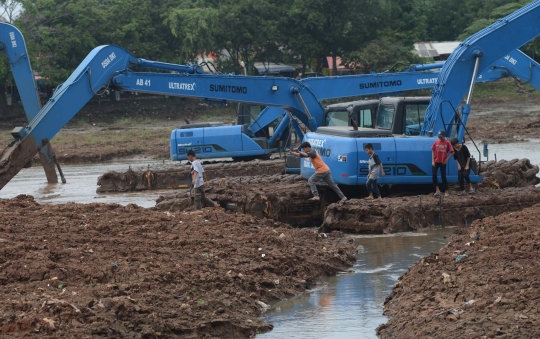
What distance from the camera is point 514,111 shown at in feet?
150

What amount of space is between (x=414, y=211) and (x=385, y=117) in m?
3.93

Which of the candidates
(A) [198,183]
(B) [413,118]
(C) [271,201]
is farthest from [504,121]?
(A) [198,183]

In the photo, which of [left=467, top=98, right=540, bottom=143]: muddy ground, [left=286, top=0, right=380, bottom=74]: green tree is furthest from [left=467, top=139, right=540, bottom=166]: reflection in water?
[left=286, top=0, right=380, bottom=74]: green tree

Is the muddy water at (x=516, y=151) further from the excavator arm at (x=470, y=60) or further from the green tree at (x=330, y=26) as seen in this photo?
the green tree at (x=330, y=26)

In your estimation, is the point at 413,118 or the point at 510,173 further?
the point at 510,173

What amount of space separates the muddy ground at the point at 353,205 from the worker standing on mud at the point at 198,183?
414mm

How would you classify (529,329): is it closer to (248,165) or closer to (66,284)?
(66,284)

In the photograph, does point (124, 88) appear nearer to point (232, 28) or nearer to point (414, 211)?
point (414, 211)

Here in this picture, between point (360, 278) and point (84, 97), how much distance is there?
35.4 feet

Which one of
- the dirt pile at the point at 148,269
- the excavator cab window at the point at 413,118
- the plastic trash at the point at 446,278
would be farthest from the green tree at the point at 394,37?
the plastic trash at the point at 446,278

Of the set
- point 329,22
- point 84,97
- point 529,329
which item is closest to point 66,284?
point 529,329

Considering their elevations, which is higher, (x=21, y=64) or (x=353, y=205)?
(x=21, y=64)

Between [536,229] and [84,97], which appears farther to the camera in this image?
[84,97]

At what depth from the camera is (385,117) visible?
20.0 m
